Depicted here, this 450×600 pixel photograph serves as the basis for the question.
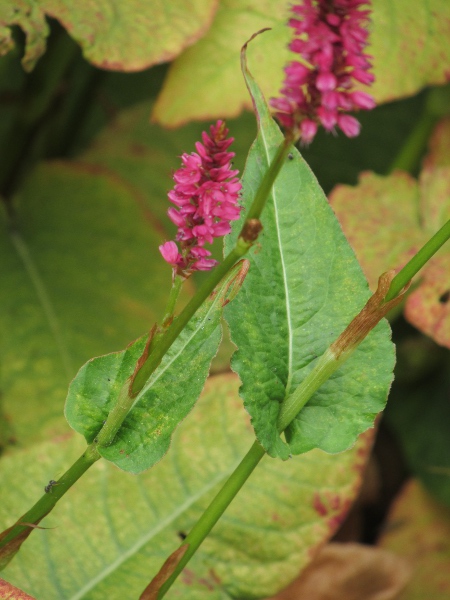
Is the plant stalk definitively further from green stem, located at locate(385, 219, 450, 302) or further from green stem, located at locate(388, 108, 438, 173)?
green stem, located at locate(388, 108, 438, 173)

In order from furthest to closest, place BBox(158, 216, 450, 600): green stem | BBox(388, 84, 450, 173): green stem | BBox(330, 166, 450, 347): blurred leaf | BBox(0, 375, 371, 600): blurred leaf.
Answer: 1. BBox(388, 84, 450, 173): green stem
2. BBox(330, 166, 450, 347): blurred leaf
3. BBox(0, 375, 371, 600): blurred leaf
4. BBox(158, 216, 450, 600): green stem

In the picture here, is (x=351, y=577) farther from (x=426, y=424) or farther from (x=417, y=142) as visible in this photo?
(x=417, y=142)

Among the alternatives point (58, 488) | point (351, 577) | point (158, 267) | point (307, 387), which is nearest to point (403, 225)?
point (158, 267)

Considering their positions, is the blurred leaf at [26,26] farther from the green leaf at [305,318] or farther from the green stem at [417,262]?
the green stem at [417,262]

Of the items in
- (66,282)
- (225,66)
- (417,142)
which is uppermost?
(225,66)

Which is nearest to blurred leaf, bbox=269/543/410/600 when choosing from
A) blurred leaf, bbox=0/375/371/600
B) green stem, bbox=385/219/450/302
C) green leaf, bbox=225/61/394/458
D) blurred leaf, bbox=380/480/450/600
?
blurred leaf, bbox=380/480/450/600
